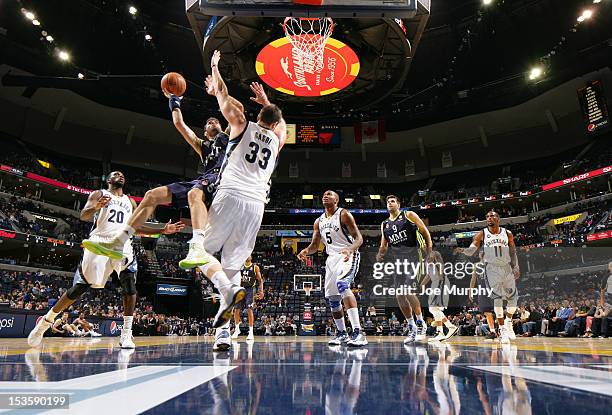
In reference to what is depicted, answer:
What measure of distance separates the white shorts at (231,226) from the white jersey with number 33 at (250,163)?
75 millimetres

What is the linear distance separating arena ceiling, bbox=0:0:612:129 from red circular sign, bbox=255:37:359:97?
1.88 m

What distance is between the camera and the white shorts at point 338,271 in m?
5.98

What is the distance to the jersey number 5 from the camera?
3.63 meters

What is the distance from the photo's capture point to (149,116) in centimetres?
2894

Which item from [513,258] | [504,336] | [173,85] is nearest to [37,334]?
[173,85]

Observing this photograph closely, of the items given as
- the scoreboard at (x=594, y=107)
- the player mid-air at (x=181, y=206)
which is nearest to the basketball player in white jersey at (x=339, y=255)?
the player mid-air at (x=181, y=206)

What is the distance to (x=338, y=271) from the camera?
6082mm

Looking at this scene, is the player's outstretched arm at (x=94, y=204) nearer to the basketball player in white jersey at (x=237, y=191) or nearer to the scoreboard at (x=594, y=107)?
the basketball player in white jersey at (x=237, y=191)

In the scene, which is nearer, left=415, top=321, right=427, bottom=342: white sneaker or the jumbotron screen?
left=415, top=321, right=427, bottom=342: white sneaker

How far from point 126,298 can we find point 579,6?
70.5 feet

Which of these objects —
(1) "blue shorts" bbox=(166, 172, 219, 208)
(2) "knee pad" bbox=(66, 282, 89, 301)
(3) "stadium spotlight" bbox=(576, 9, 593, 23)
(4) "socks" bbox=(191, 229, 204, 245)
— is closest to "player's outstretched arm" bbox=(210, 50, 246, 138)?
(1) "blue shorts" bbox=(166, 172, 219, 208)

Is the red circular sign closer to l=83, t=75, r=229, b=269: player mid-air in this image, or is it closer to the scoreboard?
l=83, t=75, r=229, b=269: player mid-air

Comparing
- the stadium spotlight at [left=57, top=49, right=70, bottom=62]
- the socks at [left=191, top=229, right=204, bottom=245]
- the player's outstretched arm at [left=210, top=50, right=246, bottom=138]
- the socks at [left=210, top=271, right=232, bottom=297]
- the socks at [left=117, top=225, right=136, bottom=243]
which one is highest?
the stadium spotlight at [left=57, top=49, right=70, bottom=62]

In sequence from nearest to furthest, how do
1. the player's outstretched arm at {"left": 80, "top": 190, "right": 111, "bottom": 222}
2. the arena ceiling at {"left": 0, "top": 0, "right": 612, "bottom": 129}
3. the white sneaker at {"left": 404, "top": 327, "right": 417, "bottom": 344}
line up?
the player's outstretched arm at {"left": 80, "top": 190, "right": 111, "bottom": 222} → the white sneaker at {"left": 404, "top": 327, "right": 417, "bottom": 344} → the arena ceiling at {"left": 0, "top": 0, "right": 612, "bottom": 129}
